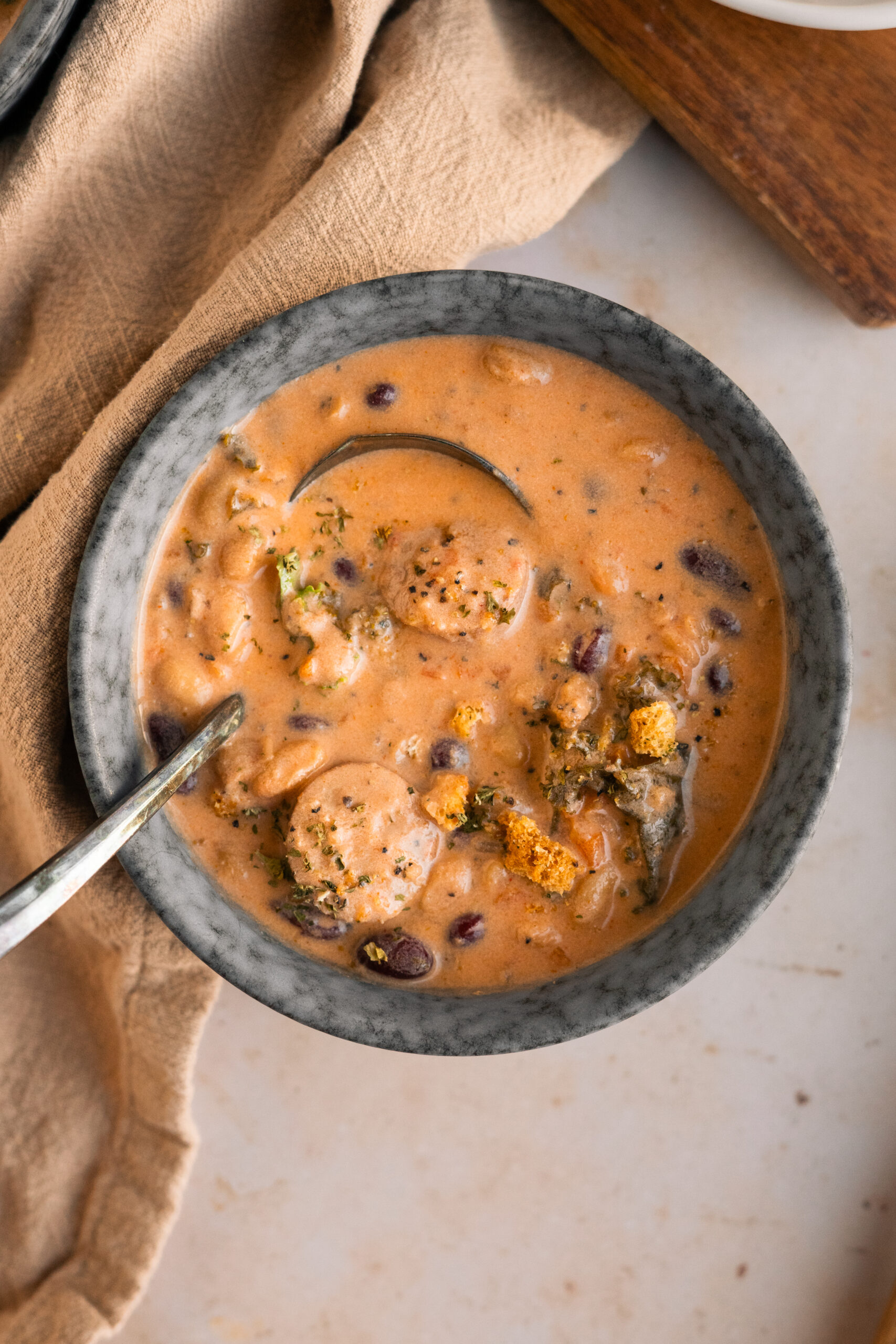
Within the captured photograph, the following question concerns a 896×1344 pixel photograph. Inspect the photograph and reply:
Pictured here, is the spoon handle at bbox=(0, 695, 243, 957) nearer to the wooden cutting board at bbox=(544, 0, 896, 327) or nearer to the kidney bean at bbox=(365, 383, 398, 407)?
the kidney bean at bbox=(365, 383, 398, 407)

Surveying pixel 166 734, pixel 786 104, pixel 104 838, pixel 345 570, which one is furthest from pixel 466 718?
pixel 786 104

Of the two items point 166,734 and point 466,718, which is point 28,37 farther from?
point 466,718

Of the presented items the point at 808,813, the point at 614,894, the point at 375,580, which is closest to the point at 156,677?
the point at 375,580

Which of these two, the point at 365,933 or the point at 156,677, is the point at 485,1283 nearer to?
the point at 365,933

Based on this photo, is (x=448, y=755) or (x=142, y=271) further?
(x=142, y=271)

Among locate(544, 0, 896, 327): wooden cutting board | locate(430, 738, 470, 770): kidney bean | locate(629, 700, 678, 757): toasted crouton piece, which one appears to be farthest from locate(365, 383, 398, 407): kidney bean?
locate(544, 0, 896, 327): wooden cutting board
